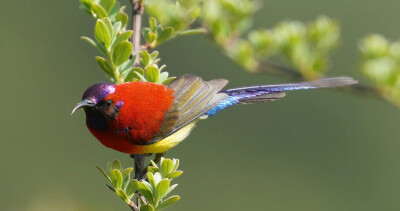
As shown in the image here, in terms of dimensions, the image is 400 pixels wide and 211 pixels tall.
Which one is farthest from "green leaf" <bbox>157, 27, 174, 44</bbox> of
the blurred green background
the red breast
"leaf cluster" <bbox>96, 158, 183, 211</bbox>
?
the blurred green background

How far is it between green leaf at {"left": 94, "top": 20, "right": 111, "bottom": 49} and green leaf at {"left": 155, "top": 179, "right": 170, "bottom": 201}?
0.51 metres

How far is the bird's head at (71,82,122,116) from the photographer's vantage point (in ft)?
9.31

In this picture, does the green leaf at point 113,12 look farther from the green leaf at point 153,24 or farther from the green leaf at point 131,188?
the green leaf at point 131,188

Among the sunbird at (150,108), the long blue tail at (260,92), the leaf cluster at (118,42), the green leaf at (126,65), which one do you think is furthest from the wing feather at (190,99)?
the green leaf at (126,65)

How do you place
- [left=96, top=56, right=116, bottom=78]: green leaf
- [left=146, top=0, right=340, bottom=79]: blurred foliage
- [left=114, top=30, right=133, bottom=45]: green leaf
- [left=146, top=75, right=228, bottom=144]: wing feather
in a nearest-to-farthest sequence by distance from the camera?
[left=114, top=30, right=133, bottom=45]: green leaf
[left=96, top=56, right=116, bottom=78]: green leaf
[left=146, top=75, right=228, bottom=144]: wing feather
[left=146, top=0, right=340, bottom=79]: blurred foliage

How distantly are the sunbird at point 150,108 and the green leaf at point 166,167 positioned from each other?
2.11 ft

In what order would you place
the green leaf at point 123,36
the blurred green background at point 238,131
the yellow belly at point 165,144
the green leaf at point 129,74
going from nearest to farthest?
the green leaf at point 123,36 → the green leaf at point 129,74 → the yellow belly at point 165,144 → the blurred green background at point 238,131

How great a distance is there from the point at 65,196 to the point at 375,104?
742 centimetres

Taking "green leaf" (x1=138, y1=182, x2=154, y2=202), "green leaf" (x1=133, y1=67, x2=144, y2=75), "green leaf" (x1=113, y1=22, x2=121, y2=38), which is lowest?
"green leaf" (x1=138, y1=182, x2=154, y2=202)

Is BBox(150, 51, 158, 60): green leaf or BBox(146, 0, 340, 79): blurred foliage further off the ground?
BBox(146, 0, 340, 79): blurred foliage

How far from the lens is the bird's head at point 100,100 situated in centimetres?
284

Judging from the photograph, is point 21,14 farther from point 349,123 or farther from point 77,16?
point 349,123

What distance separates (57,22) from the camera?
32.8 feet

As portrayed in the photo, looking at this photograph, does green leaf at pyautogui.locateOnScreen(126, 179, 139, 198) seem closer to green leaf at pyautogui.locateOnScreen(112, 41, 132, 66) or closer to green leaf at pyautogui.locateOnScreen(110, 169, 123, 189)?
green leaf at pyautogui.locateOnScreen(110, 169, 123, 189)
